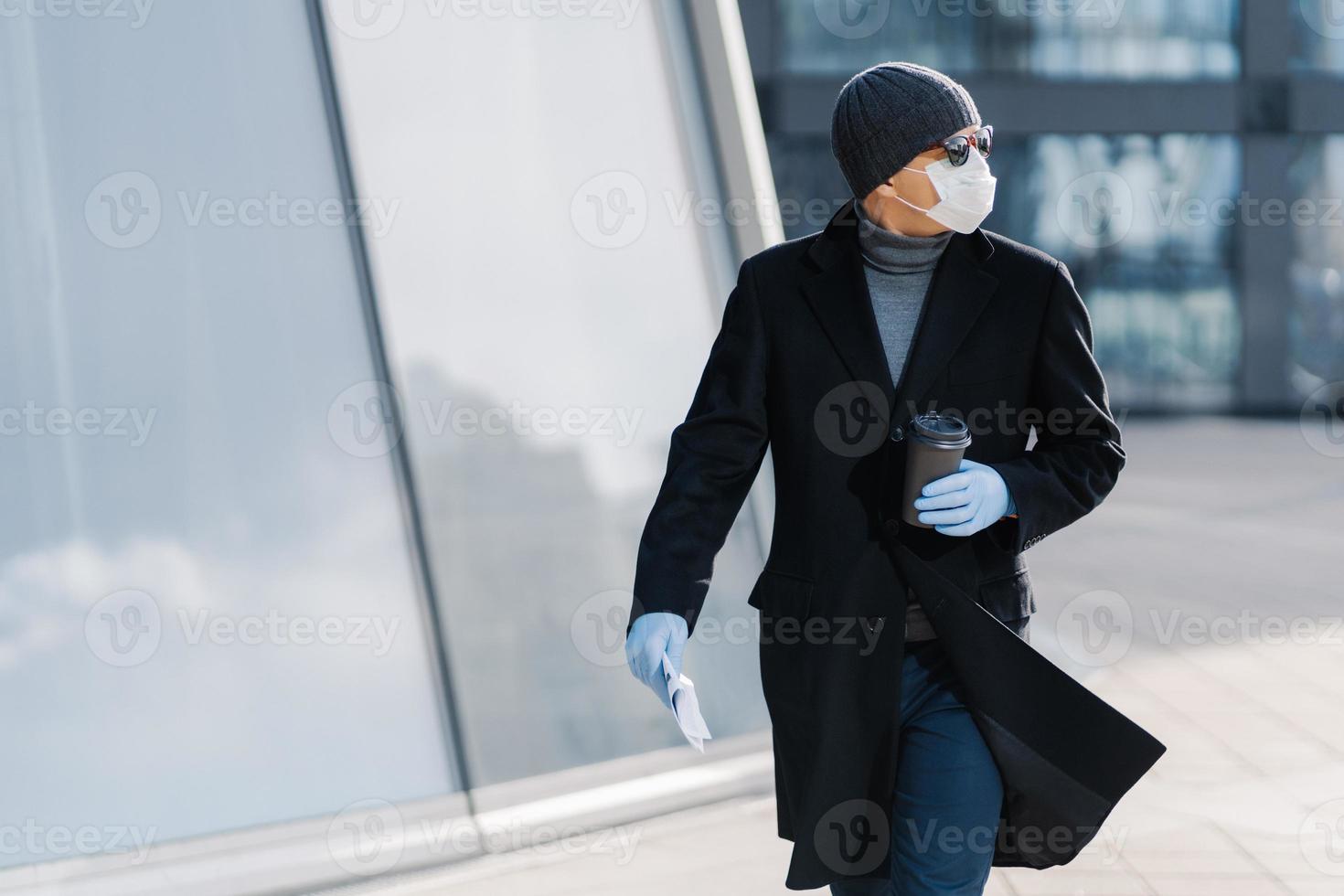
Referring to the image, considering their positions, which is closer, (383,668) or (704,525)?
(704,525)

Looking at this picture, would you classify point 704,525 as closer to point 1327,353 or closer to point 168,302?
point 168,302

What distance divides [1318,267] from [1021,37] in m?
5.05

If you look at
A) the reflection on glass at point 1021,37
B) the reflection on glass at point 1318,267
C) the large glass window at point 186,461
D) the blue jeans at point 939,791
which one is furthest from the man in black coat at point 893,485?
the reflection on glass at point 1318,267

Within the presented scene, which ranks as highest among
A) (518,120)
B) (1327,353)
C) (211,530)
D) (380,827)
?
(518,120)

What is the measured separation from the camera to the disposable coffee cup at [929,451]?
6.82 feet

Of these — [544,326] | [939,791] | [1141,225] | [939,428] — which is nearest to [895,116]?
[939,428]

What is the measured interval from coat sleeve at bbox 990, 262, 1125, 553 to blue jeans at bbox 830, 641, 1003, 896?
25cm

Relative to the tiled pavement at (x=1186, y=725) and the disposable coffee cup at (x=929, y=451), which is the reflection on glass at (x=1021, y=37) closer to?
the tiled pavement at (x=1186, y=725)

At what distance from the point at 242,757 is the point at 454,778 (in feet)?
2.07

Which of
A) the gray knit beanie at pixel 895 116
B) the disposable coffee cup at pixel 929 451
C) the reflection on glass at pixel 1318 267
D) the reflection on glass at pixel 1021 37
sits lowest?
the reflection on glass at pixel 1318 267

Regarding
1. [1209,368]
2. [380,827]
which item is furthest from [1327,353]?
[380,827]

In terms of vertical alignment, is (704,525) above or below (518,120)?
below

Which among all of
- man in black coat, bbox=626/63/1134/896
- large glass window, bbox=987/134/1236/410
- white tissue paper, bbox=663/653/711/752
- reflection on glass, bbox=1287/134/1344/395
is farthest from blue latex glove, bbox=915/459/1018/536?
reflection on glass, bbox=1287/134/1344/395

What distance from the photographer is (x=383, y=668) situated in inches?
169
